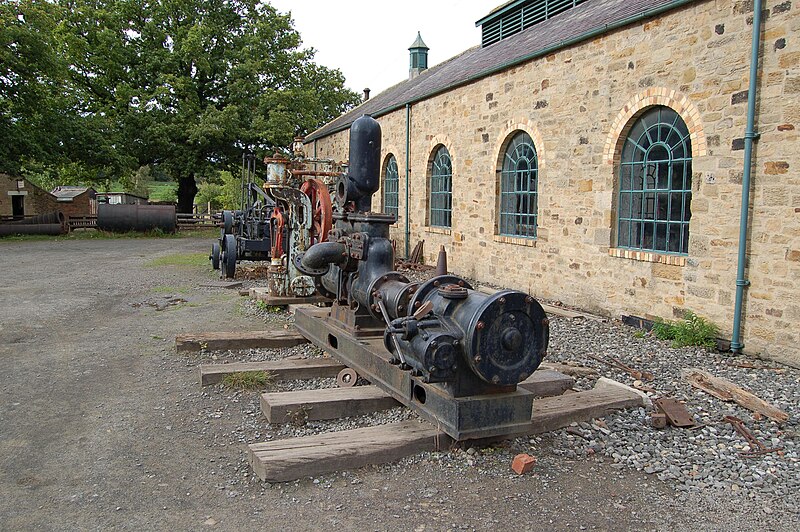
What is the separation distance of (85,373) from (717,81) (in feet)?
24.0

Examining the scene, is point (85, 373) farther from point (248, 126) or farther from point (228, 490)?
point (248, 126)

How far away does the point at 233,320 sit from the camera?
8.14m

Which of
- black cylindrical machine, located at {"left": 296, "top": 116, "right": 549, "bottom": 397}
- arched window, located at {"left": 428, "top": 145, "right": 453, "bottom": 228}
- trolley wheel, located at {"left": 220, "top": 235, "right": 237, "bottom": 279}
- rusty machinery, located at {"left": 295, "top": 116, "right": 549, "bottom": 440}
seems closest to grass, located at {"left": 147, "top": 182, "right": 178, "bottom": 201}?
arched window, located at {"left": 428, "top": 145, "right": 453, "bottom": 228}

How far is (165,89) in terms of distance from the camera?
2456cm

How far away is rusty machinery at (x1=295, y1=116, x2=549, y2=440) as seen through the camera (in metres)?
3.55

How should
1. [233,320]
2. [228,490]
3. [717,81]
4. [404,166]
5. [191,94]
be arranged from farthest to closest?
[191,94], [404,166], [233,320], [717,81], [228,490]

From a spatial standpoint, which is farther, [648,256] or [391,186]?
[391,186]

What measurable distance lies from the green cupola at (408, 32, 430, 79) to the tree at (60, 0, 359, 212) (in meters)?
5.35

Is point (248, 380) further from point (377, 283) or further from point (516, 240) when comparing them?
point (516, 240)

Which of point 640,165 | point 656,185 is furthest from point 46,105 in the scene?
point 656,185

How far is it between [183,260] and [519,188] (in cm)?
898

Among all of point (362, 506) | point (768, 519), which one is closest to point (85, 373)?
point (362, 506)

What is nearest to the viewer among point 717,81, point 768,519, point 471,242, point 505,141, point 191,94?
point 768,519

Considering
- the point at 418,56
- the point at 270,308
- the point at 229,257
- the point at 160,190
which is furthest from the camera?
the point at 160,190
